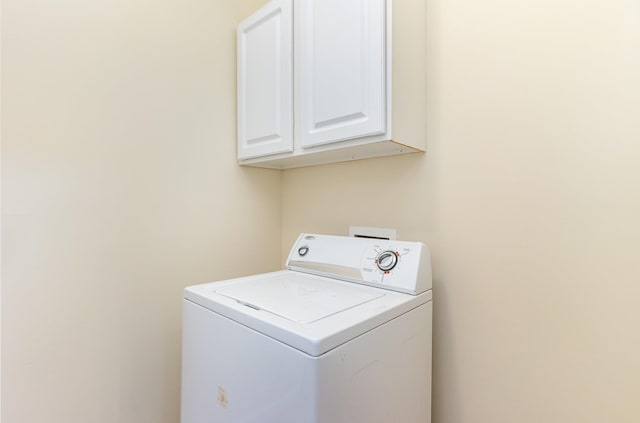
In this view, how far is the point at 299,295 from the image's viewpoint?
36.7 inches

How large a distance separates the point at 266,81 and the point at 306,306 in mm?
978

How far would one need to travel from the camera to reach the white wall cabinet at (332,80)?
96 cm

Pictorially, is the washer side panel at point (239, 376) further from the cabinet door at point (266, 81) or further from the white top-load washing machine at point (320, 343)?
the cabinet door at point (266, 81)

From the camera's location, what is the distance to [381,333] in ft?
2.55

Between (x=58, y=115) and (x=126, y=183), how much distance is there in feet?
0.96

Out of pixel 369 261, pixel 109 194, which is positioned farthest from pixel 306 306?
pixel 109 194

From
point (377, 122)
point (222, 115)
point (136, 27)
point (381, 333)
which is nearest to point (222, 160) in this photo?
point (222, 115)

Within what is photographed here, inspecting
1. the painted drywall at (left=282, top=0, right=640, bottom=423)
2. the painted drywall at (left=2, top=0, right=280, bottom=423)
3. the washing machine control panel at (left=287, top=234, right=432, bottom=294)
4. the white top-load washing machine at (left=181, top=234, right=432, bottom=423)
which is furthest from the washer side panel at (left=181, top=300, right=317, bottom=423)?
the painted drywall at (left=282, top=0, right=640, bottom=423)

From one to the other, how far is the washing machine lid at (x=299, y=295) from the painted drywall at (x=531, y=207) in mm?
366

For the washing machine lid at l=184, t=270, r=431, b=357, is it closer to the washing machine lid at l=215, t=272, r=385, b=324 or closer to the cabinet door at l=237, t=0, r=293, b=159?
the washing machine lid at l=215, t=272, r=385, b=324

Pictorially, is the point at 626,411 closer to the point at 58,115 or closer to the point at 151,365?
the point at 151,365

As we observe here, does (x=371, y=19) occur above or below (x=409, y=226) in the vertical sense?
above

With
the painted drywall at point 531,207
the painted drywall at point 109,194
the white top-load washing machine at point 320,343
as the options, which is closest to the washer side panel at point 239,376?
the white top-load washing machine at point 320,343

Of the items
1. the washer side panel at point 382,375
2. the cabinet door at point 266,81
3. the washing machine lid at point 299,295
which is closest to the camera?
the washer side panel at point 382,375
